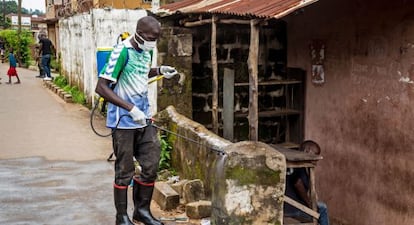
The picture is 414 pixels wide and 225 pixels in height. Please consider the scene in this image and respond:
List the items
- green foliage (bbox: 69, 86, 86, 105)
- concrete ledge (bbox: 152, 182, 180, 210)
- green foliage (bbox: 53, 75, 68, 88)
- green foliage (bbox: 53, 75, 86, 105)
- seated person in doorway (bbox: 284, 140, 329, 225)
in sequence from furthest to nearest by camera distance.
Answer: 1. green foliage (bbox: 53, 75, 68, 88)
2. green foliage (bbox: 53, 75, 86, 105)
3. green foliage (bbox: 69, 86, 86, 105)
4. seated person in doorway (bbox: 284, 140, 329, 225)
5. concrete ledge (bbox: 152, 182, 180, 210)

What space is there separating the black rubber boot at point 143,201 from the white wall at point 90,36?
4.77 metres

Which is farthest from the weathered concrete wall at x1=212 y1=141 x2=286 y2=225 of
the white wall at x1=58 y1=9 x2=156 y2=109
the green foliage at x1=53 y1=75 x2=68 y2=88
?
the green foliage at x1=53 y1=75 x2=68 y2=88

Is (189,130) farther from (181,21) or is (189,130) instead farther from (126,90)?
(181,21)

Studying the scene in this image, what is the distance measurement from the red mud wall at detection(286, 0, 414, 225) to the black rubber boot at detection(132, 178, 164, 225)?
3.37m

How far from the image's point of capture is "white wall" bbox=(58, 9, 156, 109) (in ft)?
39.6

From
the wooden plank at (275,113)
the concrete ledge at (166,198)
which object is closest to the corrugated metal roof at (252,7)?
the wooden plank at (275,113)

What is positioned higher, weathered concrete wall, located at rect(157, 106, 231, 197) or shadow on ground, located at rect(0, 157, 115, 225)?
weathered concrete wall, located at rect(157, 106, 231, 197)

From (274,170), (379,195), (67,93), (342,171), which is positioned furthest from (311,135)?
(67,93)

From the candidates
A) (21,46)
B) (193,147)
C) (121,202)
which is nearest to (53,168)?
(193,147)

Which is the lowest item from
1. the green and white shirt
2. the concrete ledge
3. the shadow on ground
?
the shadow on ground

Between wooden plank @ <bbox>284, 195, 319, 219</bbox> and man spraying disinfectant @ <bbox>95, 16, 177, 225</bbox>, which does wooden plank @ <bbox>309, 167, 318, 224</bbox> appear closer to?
wooden plank @ <bbox>284, 195, 319, 219</bbox>

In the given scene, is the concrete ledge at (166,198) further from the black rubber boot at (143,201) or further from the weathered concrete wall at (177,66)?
the weathered concrete wall at (177,66)

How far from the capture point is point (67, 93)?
15.4 metres

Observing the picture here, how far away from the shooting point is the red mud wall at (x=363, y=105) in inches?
264
